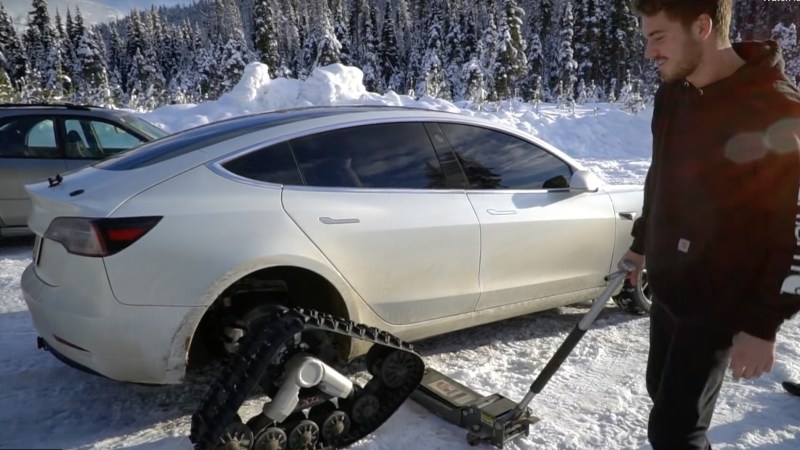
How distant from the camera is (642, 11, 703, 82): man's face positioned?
6.15 ft

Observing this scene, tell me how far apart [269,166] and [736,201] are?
217 cm

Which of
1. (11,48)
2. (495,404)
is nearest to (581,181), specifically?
(495,404)

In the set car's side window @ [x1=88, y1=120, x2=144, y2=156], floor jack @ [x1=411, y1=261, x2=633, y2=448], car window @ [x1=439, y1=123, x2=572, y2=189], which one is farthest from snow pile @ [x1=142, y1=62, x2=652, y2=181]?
floor jack @ [x1=411, y1=261, x2=633, y2=448]

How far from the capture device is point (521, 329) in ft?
14.4

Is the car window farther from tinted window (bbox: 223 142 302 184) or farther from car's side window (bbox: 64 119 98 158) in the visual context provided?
car's side window (bbox: 64 119 98 158)

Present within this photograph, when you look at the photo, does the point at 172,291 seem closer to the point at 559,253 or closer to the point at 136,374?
the point at 136,374

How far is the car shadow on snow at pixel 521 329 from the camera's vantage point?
13.4 ft

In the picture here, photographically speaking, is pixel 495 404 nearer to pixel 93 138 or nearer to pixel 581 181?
pixel 581 181

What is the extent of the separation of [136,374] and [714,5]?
2.83 metres

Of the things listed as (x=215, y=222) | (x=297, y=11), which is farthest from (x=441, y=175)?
(x=297, y=11)

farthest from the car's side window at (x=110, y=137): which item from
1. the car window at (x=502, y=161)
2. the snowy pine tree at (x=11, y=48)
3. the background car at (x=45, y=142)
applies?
the snowy pine tree at (x=11, y=48)

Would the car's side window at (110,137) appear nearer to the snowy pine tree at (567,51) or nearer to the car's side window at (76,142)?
the car's side window at (76,142)

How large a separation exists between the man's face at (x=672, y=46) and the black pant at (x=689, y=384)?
859 millimetres

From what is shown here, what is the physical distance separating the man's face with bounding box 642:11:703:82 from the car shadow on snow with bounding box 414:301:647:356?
2.49m
